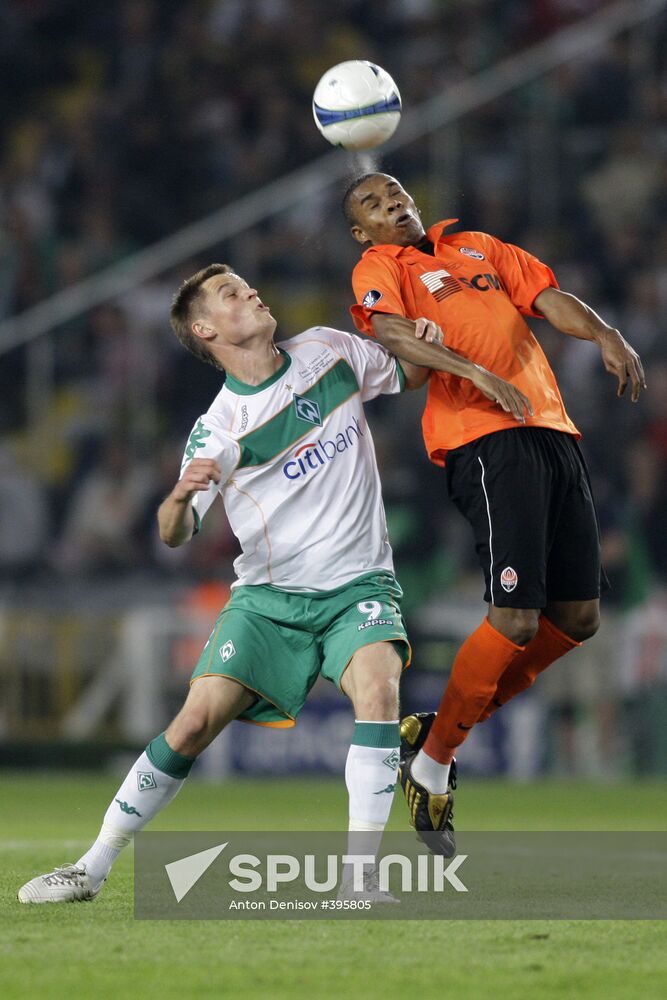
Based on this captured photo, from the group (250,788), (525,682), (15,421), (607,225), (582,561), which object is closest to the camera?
(582,561)

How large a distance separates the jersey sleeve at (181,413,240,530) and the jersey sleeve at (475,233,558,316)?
50.8 inches

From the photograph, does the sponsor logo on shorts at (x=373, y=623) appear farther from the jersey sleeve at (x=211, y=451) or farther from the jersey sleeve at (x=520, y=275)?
the jersey sleeve at (x=520, y=275)

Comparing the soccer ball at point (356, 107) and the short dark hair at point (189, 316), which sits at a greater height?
the soccer ball at point (356, 107)

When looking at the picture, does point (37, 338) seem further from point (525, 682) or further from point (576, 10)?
point (525, 682)

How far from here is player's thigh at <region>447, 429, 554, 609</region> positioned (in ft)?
17.4

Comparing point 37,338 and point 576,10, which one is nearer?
point 37,338

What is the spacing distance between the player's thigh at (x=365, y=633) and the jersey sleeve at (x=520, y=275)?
4.02 ft

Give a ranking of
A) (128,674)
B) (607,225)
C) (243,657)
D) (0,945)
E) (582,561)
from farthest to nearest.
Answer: (607,225) < (128,674) < (582,561) < (243,657) < (0,945)

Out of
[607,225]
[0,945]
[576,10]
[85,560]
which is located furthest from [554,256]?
[0,945]

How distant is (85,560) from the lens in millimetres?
11953

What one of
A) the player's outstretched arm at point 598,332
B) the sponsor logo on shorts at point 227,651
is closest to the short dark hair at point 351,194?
the player's outstretched arm at point 598,332

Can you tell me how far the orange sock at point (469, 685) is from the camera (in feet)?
17.8

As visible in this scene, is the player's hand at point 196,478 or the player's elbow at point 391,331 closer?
the player's hand at point 196,478

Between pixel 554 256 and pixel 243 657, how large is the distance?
8.40m
